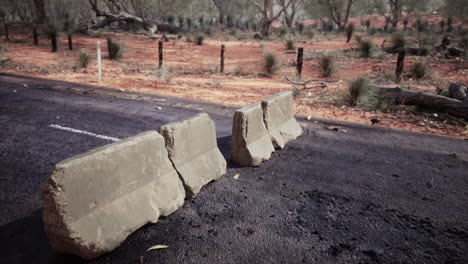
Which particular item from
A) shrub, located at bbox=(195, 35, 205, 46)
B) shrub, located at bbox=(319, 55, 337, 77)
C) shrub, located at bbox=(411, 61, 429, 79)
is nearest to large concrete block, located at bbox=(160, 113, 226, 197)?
shrub, located at bbox=(319, 55, 337, 77)

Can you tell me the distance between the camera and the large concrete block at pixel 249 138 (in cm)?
479

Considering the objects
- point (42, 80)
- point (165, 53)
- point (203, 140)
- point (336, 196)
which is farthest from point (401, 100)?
point (165, 53)

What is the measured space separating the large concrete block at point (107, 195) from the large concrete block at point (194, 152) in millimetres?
201

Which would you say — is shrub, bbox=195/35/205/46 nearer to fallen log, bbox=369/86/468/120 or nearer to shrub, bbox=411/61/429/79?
shrub, bbox=411/61/429/79

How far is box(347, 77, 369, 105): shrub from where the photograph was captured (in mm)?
9594

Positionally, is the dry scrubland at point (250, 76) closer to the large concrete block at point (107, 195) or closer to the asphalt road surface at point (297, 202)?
the asphalt road surface at point (297, 202)

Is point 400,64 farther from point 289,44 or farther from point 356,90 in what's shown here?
point 289,44

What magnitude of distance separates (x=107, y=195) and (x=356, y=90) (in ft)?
26.4

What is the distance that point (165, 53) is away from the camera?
2244cm

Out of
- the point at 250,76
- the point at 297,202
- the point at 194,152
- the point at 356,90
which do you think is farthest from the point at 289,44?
the point at 297,202

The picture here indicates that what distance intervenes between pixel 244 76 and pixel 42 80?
7446 mm

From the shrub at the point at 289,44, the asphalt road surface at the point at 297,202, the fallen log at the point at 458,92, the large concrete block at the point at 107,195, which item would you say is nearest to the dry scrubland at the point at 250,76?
the fallen log at the point at 458,92

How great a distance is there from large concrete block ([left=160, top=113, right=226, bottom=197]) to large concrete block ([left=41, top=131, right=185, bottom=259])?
20 centimetres

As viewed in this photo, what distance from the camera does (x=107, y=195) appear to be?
3059 mm
